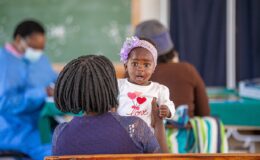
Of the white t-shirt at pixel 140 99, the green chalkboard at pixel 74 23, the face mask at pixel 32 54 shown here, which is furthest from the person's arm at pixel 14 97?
the green chalkboard at pixel 74 23

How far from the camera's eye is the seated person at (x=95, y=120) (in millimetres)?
1918

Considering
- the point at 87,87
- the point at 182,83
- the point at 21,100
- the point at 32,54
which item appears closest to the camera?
the point at 87,87

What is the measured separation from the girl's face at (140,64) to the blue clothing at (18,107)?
5.11 feet

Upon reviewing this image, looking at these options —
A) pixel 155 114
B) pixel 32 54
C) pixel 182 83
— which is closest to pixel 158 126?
pixel 155 114

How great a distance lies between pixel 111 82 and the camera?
1.96m

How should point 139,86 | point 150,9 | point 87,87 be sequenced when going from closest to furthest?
point 87,87
point 139,86
point 150,9

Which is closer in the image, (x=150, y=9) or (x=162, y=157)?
(x=162, y=157)

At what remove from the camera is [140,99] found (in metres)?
2.25

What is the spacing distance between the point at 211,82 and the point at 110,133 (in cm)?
435

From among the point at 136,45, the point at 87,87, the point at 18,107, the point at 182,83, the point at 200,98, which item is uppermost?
the point at 136,45

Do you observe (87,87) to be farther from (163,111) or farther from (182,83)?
(182,83)

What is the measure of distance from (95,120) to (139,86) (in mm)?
402

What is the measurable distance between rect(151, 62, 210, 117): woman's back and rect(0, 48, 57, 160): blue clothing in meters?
1.12

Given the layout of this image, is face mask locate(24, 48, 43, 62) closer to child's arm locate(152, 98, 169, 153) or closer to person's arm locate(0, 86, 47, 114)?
person's arm locate(0, 86, 47, 114)
